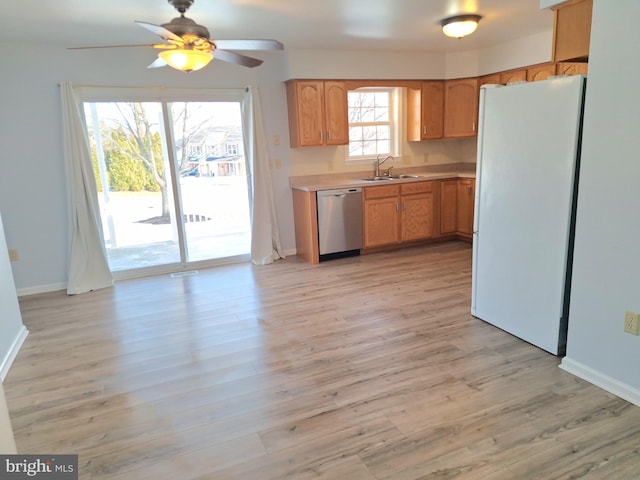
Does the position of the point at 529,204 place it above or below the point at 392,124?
below

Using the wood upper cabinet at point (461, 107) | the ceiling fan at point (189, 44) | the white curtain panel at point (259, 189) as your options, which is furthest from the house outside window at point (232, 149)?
the wood upper cabinet at point (461, 107)

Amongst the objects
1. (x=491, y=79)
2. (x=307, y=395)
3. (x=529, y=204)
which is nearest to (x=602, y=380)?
(x=529, y=204)

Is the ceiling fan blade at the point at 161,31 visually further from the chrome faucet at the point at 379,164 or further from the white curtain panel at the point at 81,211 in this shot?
the chrome faucet at the point at 379,164

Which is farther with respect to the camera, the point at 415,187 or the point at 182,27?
the point at 415,187

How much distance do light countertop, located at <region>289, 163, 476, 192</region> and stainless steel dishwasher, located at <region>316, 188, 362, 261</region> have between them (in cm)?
11

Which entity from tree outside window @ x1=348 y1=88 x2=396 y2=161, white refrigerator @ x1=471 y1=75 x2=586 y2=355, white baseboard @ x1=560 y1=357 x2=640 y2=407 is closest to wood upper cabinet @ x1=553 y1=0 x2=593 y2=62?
white refrigerator @ x1=471 y1=75 x2=586 y2=355

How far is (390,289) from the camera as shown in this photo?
4.10m

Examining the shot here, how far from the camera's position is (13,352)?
3.00 meters

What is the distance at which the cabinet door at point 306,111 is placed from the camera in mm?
→ 4953

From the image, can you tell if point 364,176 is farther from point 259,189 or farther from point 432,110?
point 259,189

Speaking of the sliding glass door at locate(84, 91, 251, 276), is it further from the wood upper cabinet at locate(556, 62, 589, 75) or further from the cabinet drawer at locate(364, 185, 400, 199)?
the wood upper cabinet at locate(556, 62, 589, 75)

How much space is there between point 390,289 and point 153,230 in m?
2.77

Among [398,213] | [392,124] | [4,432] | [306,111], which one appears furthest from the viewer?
[392,124]

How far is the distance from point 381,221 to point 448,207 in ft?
3.44
